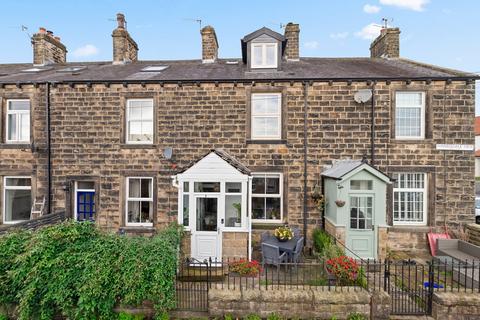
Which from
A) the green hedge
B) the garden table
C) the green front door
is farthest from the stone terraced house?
the green hedge

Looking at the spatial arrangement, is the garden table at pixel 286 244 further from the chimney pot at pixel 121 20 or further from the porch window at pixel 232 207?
the chimney pot at pixel 121 20

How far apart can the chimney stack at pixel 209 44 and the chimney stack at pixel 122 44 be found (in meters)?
4.25

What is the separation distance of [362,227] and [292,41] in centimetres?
982

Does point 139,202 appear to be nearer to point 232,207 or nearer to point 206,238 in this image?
point 206,238

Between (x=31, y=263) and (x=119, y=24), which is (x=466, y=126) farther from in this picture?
(x=119, y=24)

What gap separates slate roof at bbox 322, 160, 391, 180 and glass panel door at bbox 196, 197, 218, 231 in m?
4.33

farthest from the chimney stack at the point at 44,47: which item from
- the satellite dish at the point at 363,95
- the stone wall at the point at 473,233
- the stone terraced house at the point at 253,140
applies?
the stone wall at the point at 473,233

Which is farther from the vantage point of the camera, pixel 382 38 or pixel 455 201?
pixel 382 38

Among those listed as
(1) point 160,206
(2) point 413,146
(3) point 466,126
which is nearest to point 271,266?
(1) point 160,206

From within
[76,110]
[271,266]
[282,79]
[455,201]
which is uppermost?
[282,79]

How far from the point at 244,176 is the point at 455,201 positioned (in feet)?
28.5

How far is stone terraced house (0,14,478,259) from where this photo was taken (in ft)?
33.0

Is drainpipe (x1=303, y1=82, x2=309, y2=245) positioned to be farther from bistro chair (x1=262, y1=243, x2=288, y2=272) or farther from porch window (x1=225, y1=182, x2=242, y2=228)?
porch window (x1=225, y1=182, x2=242, y2=228)

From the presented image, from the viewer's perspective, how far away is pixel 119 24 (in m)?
13.5
